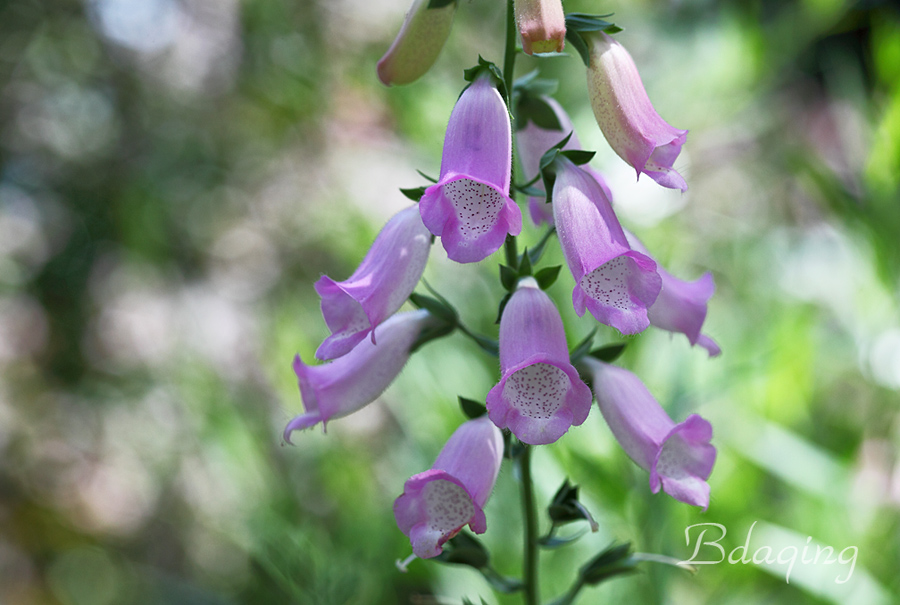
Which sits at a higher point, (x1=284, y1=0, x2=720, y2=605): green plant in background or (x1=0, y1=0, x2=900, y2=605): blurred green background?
(x1=284, y1=0, x2=720, y2=605): green plant in background

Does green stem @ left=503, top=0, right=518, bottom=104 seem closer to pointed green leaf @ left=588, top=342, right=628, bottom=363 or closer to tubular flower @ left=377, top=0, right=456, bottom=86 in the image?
tubular flower @ left=377, top=0, right=456, bottom=86

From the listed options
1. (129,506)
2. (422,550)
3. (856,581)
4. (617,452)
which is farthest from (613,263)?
(129,506)

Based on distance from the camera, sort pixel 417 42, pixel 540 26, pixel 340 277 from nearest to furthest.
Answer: pixel 540 26 < pixel 417 42 < pixel 340 277

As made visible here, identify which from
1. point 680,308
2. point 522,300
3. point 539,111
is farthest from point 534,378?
point 539,111

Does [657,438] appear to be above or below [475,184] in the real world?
below

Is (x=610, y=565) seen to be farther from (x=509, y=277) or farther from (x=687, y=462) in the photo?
(x=509, y=277)

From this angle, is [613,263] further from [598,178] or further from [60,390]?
[60,390]

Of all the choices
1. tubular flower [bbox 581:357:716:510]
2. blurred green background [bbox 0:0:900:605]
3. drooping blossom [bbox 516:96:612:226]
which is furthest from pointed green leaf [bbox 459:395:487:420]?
blurred green background [bbox 0:0:900:605]
